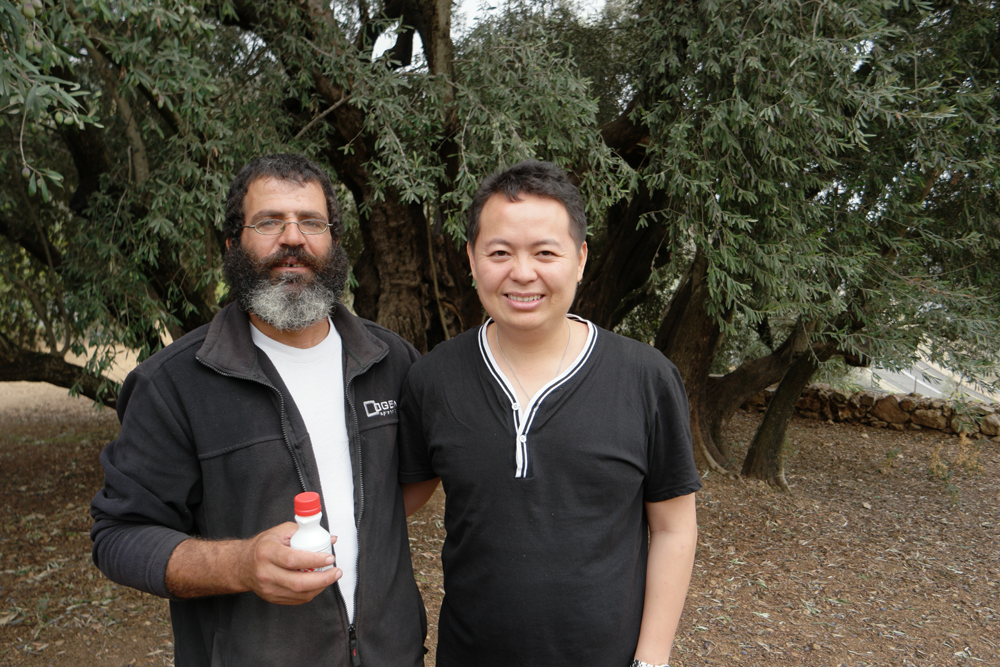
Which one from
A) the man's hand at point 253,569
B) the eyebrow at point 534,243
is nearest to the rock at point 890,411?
the eyebrow at point 534,243

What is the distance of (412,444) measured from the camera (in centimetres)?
201

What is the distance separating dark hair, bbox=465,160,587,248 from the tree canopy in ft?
8.07

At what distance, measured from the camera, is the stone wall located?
10734 millimetres

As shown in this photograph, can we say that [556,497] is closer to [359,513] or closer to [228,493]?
[359,513]

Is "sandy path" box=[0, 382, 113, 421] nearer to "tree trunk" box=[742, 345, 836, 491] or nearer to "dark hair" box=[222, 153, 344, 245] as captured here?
"tree trunk" box=[742, 345, 836, 491]

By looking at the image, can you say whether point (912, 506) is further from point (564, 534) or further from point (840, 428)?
point (564, 534)

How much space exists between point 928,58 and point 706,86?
1.92 meters

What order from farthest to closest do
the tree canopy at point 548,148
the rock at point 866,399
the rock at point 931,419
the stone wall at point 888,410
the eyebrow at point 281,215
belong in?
the rock at point 866,399
the rock at point 931,419
the stone wall at point 888,410
the tree canopy at point 548,148
the eyebrow at point 281,215

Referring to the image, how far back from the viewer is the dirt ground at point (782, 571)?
4.48 meters

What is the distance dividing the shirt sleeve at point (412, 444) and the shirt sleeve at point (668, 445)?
0.65 meters

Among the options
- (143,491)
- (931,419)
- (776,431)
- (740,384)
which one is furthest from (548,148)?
(931,419)

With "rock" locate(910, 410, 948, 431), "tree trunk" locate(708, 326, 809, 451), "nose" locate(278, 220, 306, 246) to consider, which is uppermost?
"nose" locate(278, 220, 306, 246)

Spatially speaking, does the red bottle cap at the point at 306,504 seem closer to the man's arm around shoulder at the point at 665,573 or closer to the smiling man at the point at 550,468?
the smiling man at the point at 550,468

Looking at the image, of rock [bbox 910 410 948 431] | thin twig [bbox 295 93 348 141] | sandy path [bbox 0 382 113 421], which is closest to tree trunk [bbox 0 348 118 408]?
thin twig [bbox 295 93 348 141]
